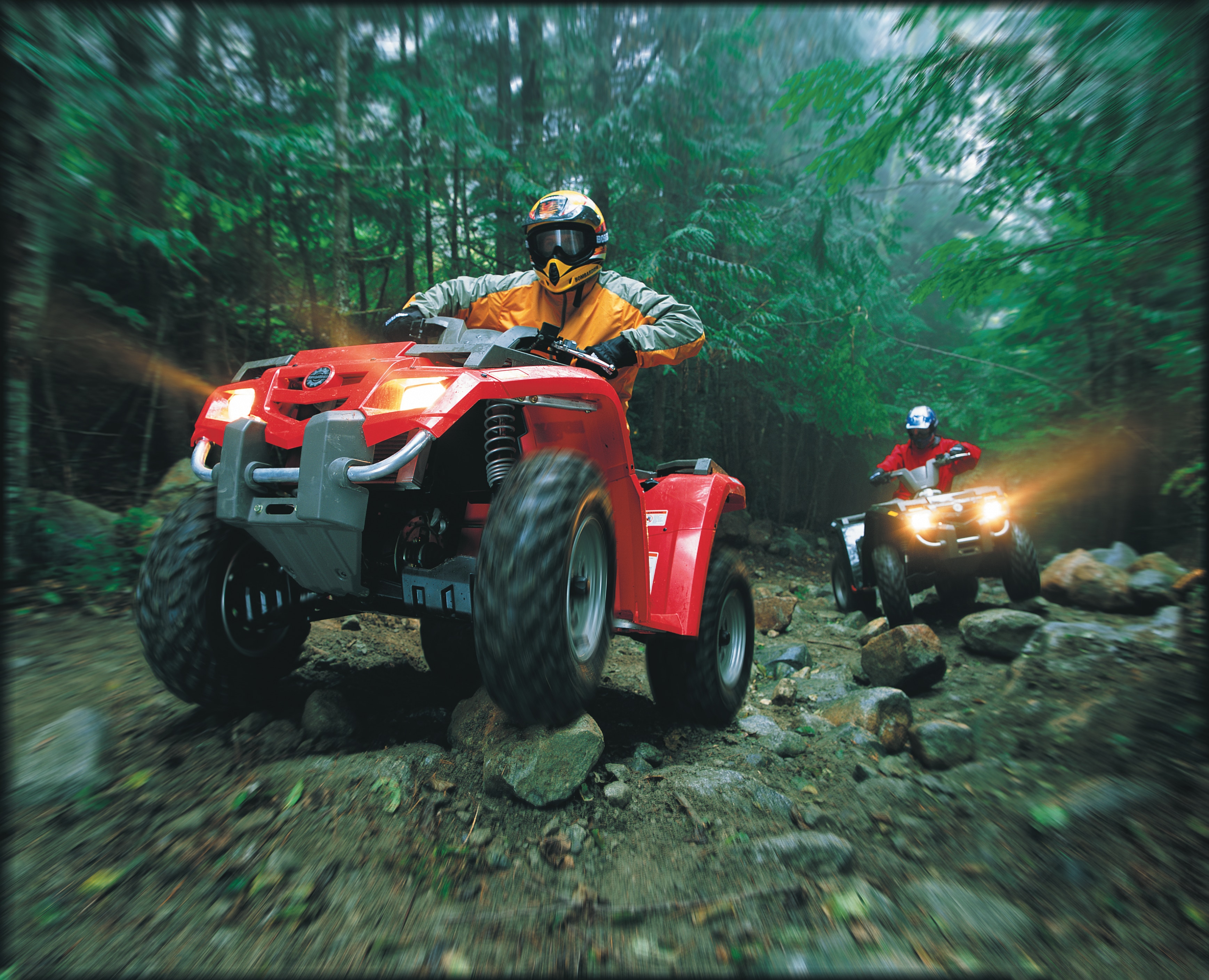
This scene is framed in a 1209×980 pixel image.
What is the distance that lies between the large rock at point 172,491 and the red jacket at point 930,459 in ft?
22.4

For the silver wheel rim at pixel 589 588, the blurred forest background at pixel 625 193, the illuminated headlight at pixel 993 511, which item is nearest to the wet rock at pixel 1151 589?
the blurred forest background at pixel 625 193

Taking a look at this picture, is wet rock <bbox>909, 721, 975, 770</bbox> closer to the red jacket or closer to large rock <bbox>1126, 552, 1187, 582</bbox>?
large rock <bbox>1126, 552, 1187, 582</bbox>

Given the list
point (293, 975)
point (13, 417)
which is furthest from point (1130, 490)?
point (13, 417)

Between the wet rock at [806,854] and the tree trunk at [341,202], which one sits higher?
the tree trunk at [341,202]

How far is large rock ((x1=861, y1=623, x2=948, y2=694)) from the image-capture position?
4.16m

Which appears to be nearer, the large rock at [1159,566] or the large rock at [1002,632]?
the large rock at [1002,632]

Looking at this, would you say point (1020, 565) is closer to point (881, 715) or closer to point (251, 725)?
point (881, 715)

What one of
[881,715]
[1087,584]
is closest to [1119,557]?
[1087,584]

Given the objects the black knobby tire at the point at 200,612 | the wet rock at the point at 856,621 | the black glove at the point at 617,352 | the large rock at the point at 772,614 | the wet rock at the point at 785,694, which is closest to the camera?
the black knobby tire at the point at 200,612

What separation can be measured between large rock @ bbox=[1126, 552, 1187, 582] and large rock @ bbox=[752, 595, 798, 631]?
10.2 ft

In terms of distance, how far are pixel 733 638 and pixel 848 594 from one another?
446 centimetres

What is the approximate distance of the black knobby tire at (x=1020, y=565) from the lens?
19.4 ft

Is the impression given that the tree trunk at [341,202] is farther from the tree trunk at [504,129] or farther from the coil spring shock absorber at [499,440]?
the coil spring shock absorber at [499,440]

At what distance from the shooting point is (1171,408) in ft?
14.2
